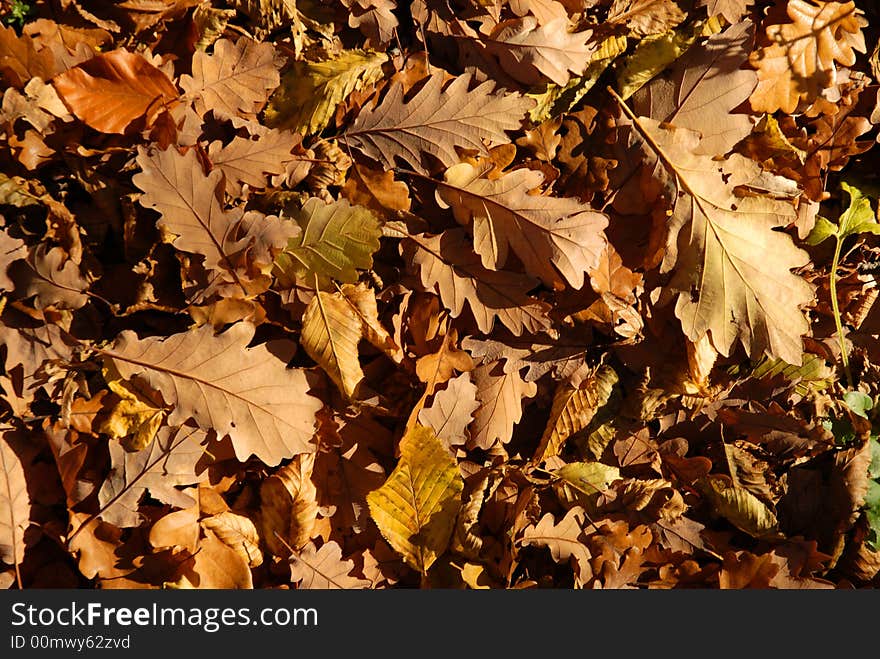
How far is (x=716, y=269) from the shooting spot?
1.72m

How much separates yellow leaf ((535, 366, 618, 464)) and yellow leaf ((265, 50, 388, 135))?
0.81 meters

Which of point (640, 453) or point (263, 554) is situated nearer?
point (263, 554)

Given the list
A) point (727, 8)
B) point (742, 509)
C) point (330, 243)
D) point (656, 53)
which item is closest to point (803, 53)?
point (727, 8)

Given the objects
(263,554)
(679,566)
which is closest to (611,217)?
(679,566)

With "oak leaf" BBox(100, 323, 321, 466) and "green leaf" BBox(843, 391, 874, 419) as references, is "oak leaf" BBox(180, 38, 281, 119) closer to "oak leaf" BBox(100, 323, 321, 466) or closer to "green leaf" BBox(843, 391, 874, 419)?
"oak leaf" BBox(100, 323, 321, 466)

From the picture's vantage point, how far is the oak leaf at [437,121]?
1590 mm

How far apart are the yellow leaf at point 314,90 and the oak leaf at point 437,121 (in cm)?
7

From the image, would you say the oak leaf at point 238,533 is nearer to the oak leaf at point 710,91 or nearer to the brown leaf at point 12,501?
the brown leaf at point 12,501

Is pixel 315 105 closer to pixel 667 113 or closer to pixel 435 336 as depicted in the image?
pixel 435 336

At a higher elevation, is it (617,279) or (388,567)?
(617,279)

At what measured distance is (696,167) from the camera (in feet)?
5.64

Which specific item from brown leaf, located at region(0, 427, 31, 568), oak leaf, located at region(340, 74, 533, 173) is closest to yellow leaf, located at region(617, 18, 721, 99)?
oak leaf, located at region(340, 74, 533, 173)

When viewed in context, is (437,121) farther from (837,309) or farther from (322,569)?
(837,309)

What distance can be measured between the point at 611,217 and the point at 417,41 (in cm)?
59
